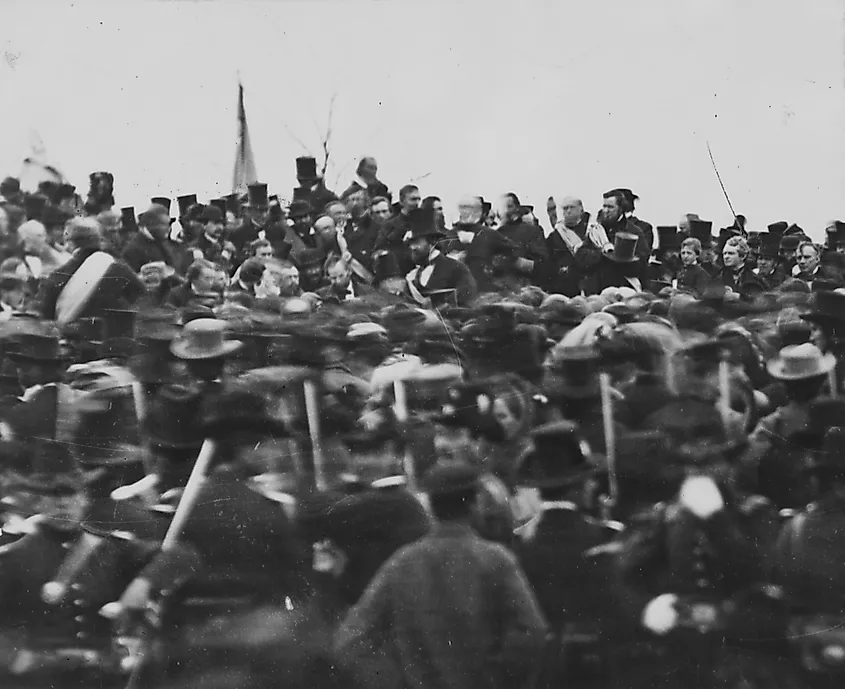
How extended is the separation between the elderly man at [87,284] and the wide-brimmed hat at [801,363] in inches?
83.2

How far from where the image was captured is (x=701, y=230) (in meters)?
4.40

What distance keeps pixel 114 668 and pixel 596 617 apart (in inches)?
56.7

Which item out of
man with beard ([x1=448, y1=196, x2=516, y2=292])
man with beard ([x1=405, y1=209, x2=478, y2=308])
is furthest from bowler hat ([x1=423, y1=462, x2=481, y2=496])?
man with beard ([x1=448, y1=196, x2=516, y2=292])

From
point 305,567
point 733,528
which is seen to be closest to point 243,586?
point 305,567

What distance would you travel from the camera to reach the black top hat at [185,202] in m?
4.18

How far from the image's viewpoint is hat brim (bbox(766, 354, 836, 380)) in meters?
3.59

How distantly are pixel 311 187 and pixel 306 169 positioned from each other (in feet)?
0.42

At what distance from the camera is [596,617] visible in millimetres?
3422

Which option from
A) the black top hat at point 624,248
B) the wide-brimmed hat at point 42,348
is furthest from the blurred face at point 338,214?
the wide-brimmed hat at point 42,348

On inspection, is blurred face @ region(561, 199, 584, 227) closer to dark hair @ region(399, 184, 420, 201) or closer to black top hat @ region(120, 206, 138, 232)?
dark hair @ region(399, 184, 420, 201)

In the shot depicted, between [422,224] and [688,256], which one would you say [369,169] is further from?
[688,256]

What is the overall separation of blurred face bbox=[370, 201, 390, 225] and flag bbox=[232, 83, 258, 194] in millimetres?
484

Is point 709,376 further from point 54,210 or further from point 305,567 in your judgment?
point 54,210

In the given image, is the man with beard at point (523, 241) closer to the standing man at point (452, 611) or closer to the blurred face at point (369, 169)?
the blurred face at point (369, 169)
